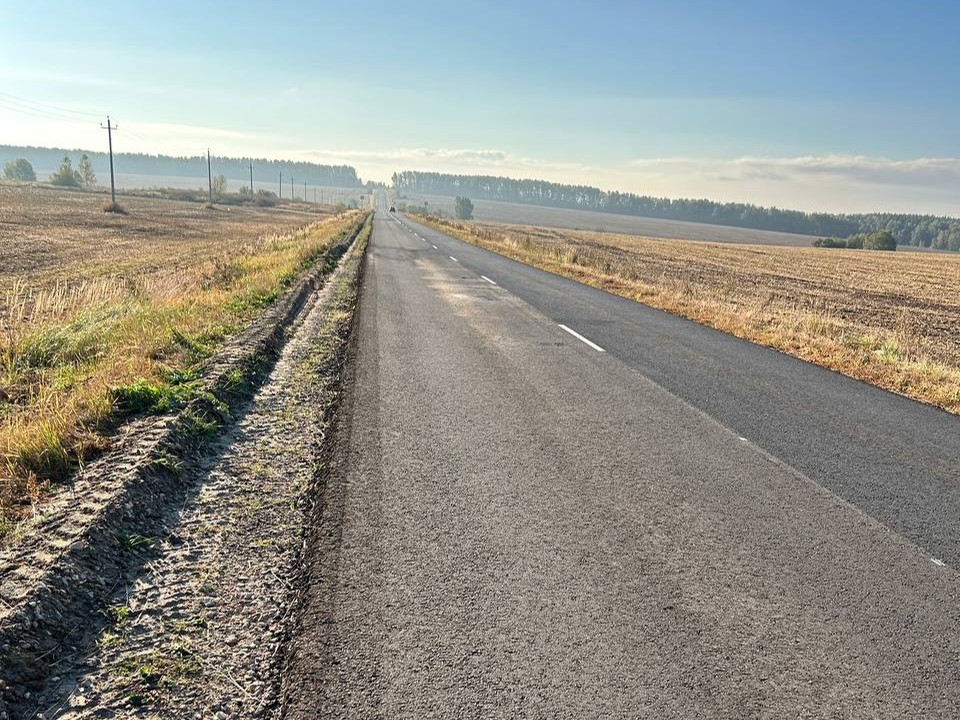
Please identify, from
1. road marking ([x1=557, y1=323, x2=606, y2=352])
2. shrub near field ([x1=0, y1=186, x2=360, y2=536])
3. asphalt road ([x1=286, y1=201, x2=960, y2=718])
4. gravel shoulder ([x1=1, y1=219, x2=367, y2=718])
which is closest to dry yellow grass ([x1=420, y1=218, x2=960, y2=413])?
asphalt road ([x1=286, y1=201, x2=960, y2=718])

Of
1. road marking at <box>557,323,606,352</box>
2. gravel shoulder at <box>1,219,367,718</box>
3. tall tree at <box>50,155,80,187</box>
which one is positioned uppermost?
tall tree at <box>50,155,80,187</box>

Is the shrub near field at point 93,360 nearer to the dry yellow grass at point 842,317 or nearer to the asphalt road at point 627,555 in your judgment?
the asphalt road at point 627,555

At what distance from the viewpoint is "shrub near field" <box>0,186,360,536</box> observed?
423cm

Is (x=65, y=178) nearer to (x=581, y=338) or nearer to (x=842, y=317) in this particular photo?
(x=842, y=317)

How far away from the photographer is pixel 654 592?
3.25 m

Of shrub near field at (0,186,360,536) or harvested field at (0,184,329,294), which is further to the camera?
harvested field at (0,184,329,294)

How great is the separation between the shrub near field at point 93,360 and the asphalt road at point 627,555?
6.22 ft

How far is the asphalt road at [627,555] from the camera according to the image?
256cm

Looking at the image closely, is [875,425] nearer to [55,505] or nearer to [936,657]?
[936,657]

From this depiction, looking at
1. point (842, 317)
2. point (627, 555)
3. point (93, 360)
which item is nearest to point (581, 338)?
point (627, 555)

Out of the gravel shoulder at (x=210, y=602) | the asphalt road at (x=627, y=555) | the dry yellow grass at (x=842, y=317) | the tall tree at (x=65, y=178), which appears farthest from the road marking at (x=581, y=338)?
the tall tree at (x=65, y=178)

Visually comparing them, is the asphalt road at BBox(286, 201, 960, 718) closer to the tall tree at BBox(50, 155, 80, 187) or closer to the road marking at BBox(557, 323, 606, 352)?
the road marking at BBox(557, 323, 606, 352)

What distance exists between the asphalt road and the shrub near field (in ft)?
6.22

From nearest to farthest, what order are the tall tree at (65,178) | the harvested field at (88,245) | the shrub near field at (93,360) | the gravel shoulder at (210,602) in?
the gravel shoulder at (210,602) → the shrub near field at (93,360) → the harvested field at (88,245) → the tall tree at (65,178)
